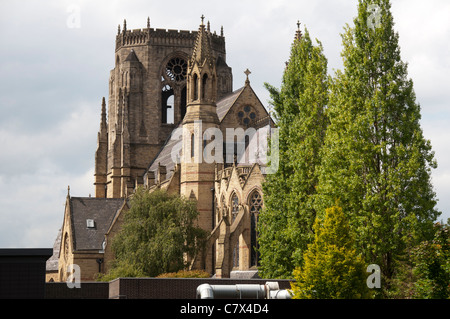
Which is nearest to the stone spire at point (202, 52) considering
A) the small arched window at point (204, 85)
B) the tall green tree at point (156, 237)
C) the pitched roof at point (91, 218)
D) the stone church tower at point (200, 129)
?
the stone church tower at point (200, 129)

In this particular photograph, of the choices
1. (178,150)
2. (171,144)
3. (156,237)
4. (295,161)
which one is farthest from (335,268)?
(171,144)

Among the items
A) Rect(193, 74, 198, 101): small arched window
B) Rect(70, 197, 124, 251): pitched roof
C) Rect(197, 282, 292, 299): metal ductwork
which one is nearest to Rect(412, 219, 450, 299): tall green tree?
Rect(197, 282, 292, 299): metal ductwork

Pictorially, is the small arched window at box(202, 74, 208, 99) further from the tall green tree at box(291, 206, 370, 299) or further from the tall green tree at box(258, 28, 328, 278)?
the tall green tree at box(291, 206, 370, 299)

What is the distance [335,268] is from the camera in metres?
33.2

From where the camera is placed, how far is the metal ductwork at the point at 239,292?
33188 mm

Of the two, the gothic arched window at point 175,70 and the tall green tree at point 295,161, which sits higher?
the gothic arched window at point 175,70

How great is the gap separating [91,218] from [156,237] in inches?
780

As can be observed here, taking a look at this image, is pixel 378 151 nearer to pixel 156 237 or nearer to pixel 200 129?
pixel 156 237

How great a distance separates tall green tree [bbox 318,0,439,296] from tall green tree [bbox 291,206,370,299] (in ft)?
5.58

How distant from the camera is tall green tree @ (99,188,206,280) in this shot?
61219mm

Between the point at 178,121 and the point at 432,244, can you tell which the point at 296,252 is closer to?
the point at 432,244

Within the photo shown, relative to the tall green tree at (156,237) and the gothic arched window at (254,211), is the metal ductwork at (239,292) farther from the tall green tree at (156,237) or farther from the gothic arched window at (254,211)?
the gothic arched window at (254,211)

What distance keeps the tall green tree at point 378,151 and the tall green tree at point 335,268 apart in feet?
5.58

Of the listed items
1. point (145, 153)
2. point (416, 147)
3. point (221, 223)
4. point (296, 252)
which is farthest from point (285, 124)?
point (145, 153)
